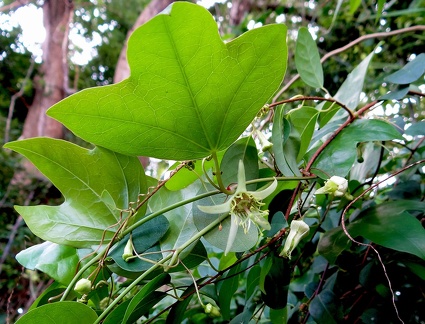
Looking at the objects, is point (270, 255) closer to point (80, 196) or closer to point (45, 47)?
point (80, 196)

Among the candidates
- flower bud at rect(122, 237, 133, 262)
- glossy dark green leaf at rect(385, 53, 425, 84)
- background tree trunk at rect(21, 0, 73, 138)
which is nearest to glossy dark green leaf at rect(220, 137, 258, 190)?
flower bud at rect(122, 237, 133, 262)

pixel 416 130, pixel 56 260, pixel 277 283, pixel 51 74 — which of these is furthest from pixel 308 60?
pixel 51 74

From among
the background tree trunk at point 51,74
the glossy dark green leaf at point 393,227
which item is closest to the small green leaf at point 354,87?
the glossy dark green leaf at point 393,227

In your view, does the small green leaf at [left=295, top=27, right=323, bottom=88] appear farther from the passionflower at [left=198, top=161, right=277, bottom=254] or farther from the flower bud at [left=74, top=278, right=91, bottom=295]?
the flower bud at [left=74, top=278, right=91, bottom=295]

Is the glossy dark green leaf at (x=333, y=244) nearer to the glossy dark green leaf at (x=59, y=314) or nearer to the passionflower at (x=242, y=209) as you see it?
the passionflower at (x=242, y=209)

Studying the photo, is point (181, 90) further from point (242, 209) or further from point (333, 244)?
point (333, 244)

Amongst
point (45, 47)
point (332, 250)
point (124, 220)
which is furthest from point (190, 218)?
point (45, 47)
